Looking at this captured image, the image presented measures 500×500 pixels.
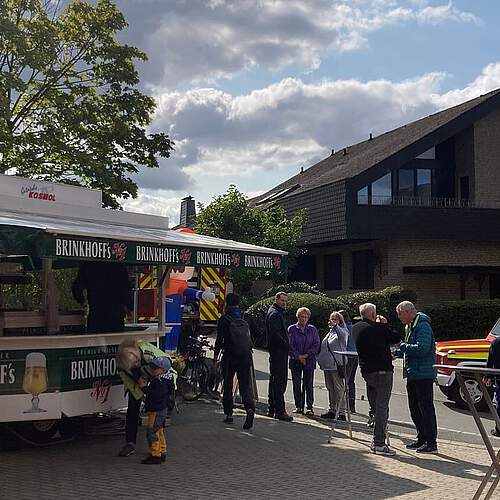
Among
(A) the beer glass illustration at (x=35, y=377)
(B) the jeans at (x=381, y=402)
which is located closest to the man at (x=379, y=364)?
(B) the jeans at (x=381, y=402)

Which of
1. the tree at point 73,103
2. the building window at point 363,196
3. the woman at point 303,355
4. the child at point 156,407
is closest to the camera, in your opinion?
the child at point 156,407

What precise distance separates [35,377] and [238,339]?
3020 mm

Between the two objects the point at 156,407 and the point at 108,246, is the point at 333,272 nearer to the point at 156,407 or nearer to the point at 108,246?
the point at 156,407

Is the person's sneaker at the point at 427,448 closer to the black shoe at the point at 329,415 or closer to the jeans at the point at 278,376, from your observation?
the black shoe at the point at 329,415

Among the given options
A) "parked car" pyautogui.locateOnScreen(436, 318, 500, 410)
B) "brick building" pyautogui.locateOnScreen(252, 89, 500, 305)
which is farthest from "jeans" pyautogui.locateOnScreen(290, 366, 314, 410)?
"brick building" pyautogui.locateOnScreen(252, 89, 500, 305)

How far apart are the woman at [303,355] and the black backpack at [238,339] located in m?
1.62

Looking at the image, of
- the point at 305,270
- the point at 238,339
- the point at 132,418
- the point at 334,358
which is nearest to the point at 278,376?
the point at 334,358

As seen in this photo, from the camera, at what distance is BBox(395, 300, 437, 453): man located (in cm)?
950

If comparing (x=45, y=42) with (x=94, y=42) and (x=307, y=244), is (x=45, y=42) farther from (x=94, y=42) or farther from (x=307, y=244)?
(x=307, y=244)

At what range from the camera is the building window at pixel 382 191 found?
30667 millimetres

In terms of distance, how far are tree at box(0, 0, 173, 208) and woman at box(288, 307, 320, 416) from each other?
30.1ft

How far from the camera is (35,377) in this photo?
8.60 metres

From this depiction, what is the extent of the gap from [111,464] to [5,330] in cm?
205

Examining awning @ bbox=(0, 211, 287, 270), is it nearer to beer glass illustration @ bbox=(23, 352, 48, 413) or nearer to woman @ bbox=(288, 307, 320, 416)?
beer glass illustration @ bbox=(23, 352, 48, 413)
